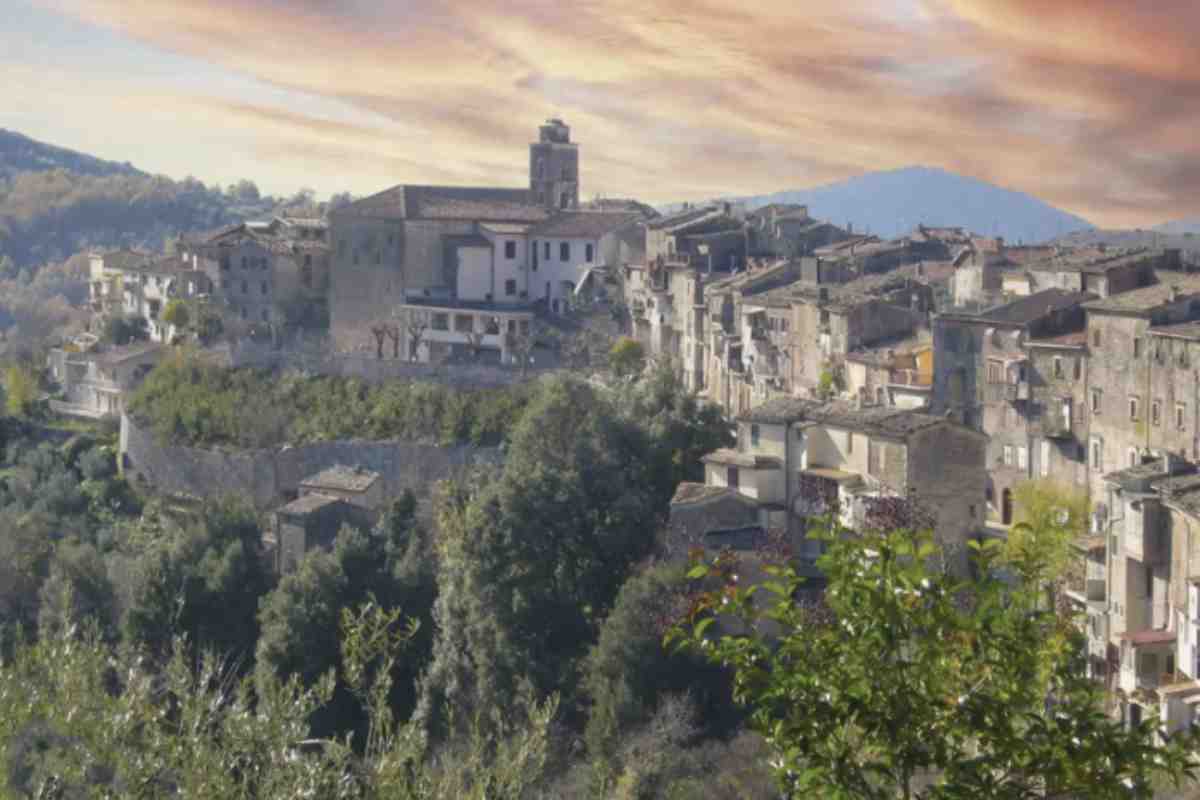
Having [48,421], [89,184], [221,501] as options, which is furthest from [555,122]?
[89,184]

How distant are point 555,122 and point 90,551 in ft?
54.9

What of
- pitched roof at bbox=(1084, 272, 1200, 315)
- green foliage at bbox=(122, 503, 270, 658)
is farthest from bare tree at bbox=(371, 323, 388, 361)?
pitched roof at bbox=(1084, 272, 1200, 315)

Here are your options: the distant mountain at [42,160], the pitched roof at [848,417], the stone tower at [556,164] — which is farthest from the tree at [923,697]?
the distant mountain at [42,160]

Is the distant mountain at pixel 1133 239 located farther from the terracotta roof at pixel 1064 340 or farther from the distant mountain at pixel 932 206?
the terracotta roof at pixel 1064 340

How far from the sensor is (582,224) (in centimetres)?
3167

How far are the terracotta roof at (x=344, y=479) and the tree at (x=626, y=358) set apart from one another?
3745mm

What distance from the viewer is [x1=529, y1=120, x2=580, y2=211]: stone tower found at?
124 ft

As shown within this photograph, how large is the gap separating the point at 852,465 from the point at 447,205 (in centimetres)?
1394

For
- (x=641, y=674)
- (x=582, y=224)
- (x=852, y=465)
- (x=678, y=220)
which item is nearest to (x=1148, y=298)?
(x=852, y=465)

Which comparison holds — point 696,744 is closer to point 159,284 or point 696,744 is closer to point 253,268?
point 253,268

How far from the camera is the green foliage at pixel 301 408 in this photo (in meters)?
26.3

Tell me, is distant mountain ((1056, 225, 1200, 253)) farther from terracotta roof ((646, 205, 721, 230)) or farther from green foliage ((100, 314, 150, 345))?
green foliage ((100, 314, 150, 345))

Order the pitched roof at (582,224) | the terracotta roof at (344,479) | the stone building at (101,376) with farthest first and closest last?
the stone building at (101,376) → the pitched roof at (582,224) → the terracotta roof at (344,479)

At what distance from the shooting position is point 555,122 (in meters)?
38.7
